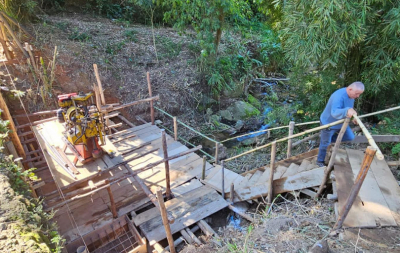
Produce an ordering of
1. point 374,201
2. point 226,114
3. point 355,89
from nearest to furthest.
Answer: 1. point 374,201
2. point 355,89
3. point 226,114

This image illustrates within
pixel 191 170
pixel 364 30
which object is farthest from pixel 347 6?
pixel 191 170

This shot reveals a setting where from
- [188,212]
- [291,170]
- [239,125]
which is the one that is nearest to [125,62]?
[239,125]

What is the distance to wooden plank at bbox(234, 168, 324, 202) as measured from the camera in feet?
11.8

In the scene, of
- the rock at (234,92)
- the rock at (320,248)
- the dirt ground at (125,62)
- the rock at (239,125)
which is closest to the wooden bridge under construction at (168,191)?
the rock at (320,248)

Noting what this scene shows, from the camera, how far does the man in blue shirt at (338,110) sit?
3480 mm

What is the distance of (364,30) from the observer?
4.31 m

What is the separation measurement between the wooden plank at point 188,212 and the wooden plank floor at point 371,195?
2.41 meters

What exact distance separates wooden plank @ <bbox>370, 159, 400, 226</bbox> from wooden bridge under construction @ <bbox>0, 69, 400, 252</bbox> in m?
0.01

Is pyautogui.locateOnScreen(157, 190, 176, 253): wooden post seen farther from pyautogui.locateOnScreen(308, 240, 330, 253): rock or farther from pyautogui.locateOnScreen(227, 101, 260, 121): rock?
pyautogui.locateOnScreen(227, 101, 260, 121): rock

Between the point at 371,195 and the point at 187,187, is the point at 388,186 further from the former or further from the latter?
the point at 187,187

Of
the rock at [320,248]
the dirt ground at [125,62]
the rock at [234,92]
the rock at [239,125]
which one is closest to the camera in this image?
the rock at [320,248]

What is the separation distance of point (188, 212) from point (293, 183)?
2139 millimetres

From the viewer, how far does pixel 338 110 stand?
3537 millimetres

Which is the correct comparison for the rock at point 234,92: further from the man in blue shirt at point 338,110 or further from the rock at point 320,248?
the rock at point 320,248
